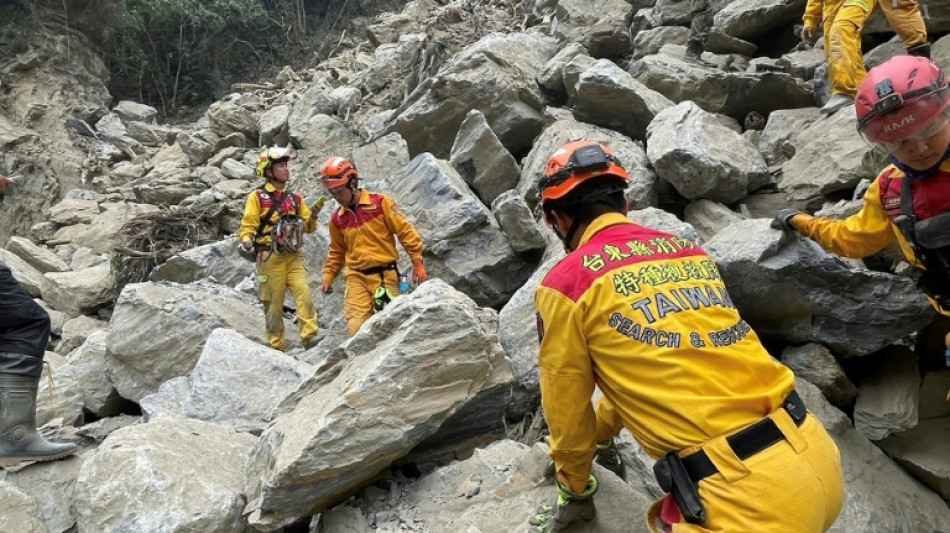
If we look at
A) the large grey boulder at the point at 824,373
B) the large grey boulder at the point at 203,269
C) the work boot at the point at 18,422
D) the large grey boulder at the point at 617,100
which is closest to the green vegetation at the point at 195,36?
the large grey boulder at the point at 203,269

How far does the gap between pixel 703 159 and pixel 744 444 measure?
13.2 feet

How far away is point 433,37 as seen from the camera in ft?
45.5

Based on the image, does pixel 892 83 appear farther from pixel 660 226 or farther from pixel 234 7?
pixel 234 7

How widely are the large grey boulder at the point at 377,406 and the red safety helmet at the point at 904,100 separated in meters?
2.05

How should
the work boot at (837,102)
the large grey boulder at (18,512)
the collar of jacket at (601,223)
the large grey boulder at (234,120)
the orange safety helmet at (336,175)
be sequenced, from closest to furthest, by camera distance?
the collar of jacket at (601,223) < the large grey boulder at (18,512) < the orange safety helmet at (336,175) < the work boot at (837,102) < the large grey boulder at (234,120)

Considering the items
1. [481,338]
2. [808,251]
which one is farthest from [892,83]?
[481,338]

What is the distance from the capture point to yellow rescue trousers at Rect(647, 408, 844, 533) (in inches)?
72.3

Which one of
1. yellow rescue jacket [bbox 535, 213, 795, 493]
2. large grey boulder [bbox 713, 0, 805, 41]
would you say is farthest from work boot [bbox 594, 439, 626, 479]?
large grey boulder [bbox 713, 0, 805, 41]

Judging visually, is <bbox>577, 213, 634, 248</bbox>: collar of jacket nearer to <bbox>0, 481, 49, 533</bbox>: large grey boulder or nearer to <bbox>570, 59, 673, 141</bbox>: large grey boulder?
<bbox>0, 481, 49, 533</bbox>: large grey boulder

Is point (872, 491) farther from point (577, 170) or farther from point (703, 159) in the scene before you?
point (703, 159)

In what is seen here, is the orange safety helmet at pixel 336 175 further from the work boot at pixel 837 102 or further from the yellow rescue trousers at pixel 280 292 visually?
the work boot at pixel 837 102

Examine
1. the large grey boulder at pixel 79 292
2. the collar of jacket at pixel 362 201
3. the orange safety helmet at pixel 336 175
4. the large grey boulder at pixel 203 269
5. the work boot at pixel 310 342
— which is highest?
the orange safety helmet at pixel 336 175

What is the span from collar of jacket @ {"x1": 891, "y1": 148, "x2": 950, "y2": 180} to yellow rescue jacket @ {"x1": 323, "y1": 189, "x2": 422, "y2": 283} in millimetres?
3880

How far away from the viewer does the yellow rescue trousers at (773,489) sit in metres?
1.84
